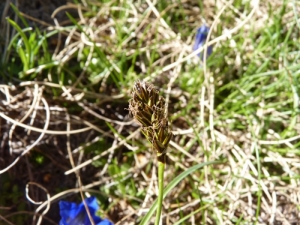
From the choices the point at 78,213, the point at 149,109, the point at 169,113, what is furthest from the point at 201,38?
the point at 149,109

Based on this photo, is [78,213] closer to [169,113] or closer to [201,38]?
[169,113]

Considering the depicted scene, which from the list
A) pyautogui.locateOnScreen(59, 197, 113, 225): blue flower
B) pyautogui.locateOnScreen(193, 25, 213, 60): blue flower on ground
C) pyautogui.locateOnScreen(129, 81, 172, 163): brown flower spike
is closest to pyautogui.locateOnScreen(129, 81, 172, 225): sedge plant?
pyautogui.locateOnScreen(129, 81, 172, 163): brown flower spike

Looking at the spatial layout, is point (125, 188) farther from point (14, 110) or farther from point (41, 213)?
point (14, 110)

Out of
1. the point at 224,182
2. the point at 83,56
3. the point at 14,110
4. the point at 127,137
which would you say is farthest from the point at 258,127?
the point at 14,110

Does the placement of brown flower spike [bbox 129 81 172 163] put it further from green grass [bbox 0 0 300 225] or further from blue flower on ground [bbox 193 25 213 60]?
blue flower on ground [bbox 193 25 213 60]

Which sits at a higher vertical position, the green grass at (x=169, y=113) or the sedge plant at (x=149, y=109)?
the sedge plant at (x=149, y=109)

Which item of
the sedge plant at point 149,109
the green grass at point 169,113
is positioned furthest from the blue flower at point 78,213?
the sedge plant at point 149,109

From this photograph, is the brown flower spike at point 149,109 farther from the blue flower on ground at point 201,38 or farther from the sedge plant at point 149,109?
the blue flower on ground at point 201,38
